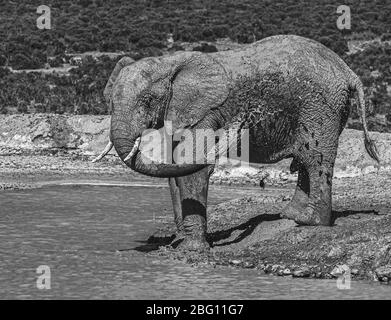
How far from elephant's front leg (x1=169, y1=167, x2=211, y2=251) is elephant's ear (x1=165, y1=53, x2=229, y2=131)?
1.91ft

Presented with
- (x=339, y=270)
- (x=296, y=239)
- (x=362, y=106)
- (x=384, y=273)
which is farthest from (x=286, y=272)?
(x=362, y=106)

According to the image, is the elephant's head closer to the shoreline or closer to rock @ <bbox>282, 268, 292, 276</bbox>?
the shoreline

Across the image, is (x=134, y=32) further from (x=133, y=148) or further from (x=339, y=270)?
(x=339, y=270)

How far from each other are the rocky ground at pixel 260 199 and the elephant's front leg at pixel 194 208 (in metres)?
0.20

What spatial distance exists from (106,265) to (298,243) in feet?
6.80

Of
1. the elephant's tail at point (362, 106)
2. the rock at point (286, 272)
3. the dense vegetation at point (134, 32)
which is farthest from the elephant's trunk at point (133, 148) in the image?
the dense vegetation at point (134, 32)

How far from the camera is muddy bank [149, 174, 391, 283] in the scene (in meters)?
10.8

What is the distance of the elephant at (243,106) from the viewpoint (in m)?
11.2

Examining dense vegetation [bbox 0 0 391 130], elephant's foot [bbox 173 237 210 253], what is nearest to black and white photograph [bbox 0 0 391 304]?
elephant's foot [bbox 173 237 210 253]

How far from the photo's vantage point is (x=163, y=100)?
11492 mm

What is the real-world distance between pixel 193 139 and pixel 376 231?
84.4 inches

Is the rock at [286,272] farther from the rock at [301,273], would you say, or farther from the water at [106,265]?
the water at [106,265]

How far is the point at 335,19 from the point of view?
55.3 m

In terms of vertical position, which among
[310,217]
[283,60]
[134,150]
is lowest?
[310,217]
